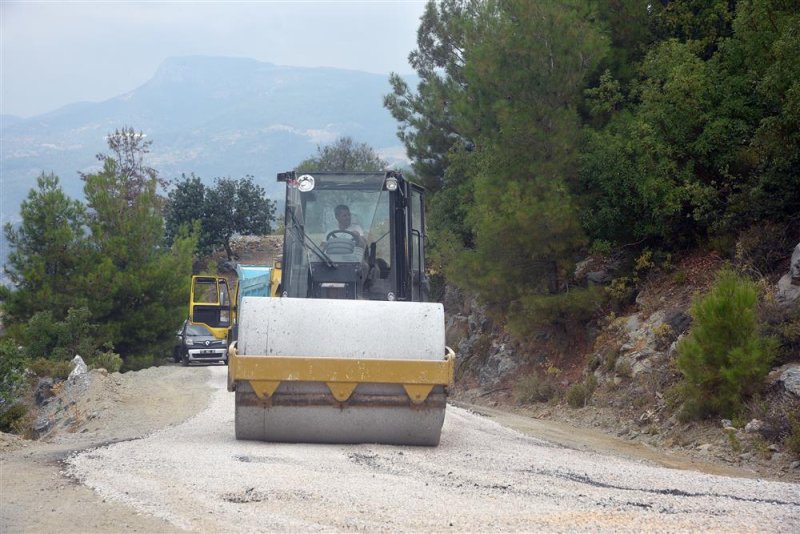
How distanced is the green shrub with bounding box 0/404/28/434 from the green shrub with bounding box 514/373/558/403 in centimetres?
1088

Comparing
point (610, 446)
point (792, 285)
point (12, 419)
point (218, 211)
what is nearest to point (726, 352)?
point (610, 446)

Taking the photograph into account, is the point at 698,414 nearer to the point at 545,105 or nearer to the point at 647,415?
the point at 647,415

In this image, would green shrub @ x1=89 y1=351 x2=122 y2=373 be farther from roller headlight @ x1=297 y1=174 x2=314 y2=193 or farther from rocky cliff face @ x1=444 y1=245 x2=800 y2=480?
roller headlight @ x1=297 y1=174 x2=314 y2=193

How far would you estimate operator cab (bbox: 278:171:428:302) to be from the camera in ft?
37.8

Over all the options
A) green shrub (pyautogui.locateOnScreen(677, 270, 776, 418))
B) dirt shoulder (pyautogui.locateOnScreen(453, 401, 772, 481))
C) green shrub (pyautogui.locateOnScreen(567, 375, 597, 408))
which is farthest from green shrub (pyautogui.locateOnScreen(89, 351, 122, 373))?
green shrub (pyautogui.locateOnScreen(677, 270, 776, 418))

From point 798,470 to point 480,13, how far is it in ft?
56.7

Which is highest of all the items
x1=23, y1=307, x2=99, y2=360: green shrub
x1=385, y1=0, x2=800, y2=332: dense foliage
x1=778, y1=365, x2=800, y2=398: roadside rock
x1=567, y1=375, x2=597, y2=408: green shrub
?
x1=385, y1=0, x2=800, y2=332: dense foliage

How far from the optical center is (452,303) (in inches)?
1160

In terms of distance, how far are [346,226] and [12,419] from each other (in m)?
12.2

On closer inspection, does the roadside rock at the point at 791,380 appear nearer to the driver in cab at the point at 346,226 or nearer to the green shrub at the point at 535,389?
the driver in cab at the point at 346,226

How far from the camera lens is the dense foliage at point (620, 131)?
1596 cm

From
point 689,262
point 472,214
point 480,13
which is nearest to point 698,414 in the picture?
point 689,262

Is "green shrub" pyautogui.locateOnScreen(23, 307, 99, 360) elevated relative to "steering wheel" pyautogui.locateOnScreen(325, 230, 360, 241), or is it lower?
lower

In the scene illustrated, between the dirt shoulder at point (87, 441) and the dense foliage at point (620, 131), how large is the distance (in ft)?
24.1
